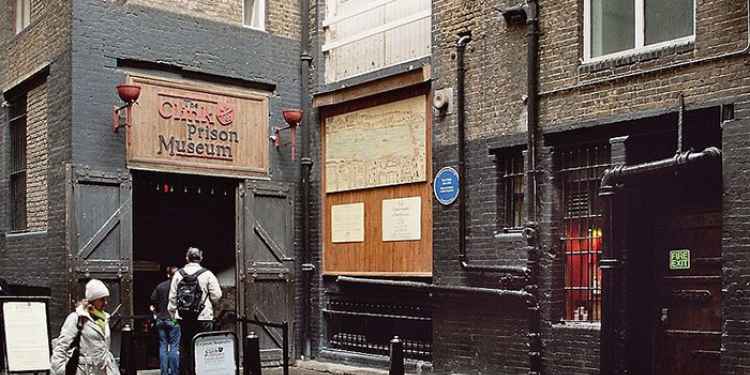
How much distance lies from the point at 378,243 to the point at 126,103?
4250 mm

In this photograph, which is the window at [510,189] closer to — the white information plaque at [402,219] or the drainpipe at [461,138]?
the drainpipe at [461,138]

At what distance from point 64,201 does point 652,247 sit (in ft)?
26.4

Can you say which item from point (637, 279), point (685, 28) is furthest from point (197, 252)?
point (685, 28)

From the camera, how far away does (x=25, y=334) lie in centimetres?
1221

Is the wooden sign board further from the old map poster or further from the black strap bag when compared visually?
the black strap bag

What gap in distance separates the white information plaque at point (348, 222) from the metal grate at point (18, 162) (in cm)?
494

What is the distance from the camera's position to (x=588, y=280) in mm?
11648

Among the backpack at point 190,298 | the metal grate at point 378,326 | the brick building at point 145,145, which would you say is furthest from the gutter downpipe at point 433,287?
the backpack at point 190,298

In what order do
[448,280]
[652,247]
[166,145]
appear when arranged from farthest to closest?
[166,145]
[448,280]
[652,247]

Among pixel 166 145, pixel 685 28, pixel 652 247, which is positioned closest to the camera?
pixel 685 28

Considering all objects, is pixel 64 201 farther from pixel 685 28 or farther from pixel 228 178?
pixel 685 28

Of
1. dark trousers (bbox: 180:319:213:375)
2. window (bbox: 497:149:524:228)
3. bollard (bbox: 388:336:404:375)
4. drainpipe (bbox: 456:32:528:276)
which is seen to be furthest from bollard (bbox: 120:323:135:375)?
window (bbox: 497:149:524:228)

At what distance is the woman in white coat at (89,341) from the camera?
8320mm

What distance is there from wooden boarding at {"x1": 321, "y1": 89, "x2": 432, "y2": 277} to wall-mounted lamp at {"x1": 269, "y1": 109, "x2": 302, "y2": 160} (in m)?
0.48
